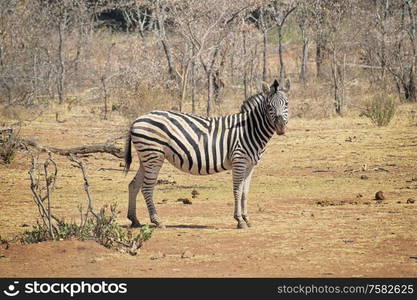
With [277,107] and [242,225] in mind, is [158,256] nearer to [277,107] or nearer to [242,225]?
[242,225]

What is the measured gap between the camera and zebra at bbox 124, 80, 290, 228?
1066 cm

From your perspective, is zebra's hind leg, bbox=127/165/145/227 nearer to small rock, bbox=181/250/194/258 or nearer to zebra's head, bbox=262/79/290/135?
zebra's head, bbox=262/79/290/135

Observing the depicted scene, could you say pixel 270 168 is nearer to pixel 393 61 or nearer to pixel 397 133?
pixel 397 133

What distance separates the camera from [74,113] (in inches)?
1080

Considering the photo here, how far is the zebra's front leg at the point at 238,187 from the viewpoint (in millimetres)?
10461

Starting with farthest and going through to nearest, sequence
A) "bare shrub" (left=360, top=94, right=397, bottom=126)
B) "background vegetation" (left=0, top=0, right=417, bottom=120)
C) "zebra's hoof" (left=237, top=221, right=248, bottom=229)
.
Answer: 1. "background vegetation" (left=0, top=0, right=417, bottom=120)
2. "bare shrub" (left=360, top=94, right=397, bottom=126)
3. "zebra's hoof" (left=237, top=221, right=248, bottom=229)

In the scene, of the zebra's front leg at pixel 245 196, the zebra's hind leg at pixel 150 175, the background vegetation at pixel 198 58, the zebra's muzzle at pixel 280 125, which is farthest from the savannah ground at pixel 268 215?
the background vegetation at pixel 198 58

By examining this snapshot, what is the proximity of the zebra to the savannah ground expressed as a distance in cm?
53

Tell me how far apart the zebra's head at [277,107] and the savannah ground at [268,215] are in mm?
1140

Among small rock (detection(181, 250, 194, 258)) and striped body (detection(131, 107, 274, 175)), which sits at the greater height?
striped body (detection(131, 107, 274, 175))

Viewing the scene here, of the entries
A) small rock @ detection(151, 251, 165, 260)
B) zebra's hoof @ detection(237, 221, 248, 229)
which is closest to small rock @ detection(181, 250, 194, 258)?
small rock @ detection(151, 251, 165, 260)

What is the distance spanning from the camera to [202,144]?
10.8 meters

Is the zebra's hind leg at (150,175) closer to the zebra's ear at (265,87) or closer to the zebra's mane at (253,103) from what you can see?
the zebra's mane at (253,103)

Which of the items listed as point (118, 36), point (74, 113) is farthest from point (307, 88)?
point (118, 36)
